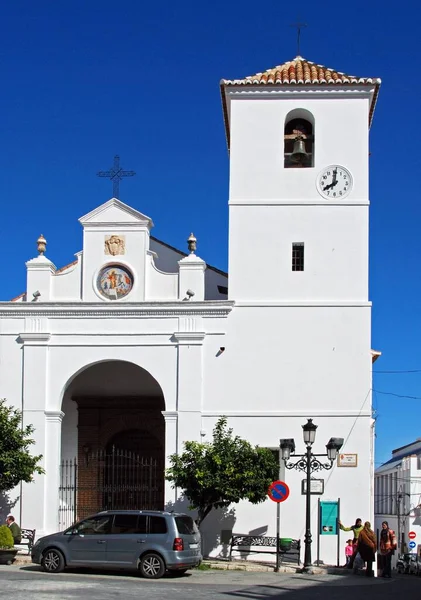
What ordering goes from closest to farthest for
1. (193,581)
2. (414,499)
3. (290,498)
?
(193,581)
(290,498)
(414,499)

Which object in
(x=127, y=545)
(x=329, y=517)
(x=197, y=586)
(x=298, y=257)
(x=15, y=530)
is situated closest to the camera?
(x=197, y=586)

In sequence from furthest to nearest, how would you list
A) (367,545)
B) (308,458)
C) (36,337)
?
(36,337) < (367,545) < (308,458)

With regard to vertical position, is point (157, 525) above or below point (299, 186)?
below

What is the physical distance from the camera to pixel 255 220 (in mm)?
27938

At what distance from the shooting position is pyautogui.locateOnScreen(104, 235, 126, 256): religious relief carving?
27942mm

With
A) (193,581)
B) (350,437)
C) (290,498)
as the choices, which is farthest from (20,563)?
(350,437)

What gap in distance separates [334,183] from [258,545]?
1031 centimetres

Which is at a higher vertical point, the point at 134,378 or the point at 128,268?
the point at 128,268

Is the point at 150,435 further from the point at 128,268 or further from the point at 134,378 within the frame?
the point at 128,268

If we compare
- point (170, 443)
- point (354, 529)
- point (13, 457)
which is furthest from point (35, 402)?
point (354, 529)

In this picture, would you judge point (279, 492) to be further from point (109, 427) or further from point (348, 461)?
point (109, 427)

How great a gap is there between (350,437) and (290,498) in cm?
231

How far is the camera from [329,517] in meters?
26.0

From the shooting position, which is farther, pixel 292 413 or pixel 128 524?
pixel 292 413
